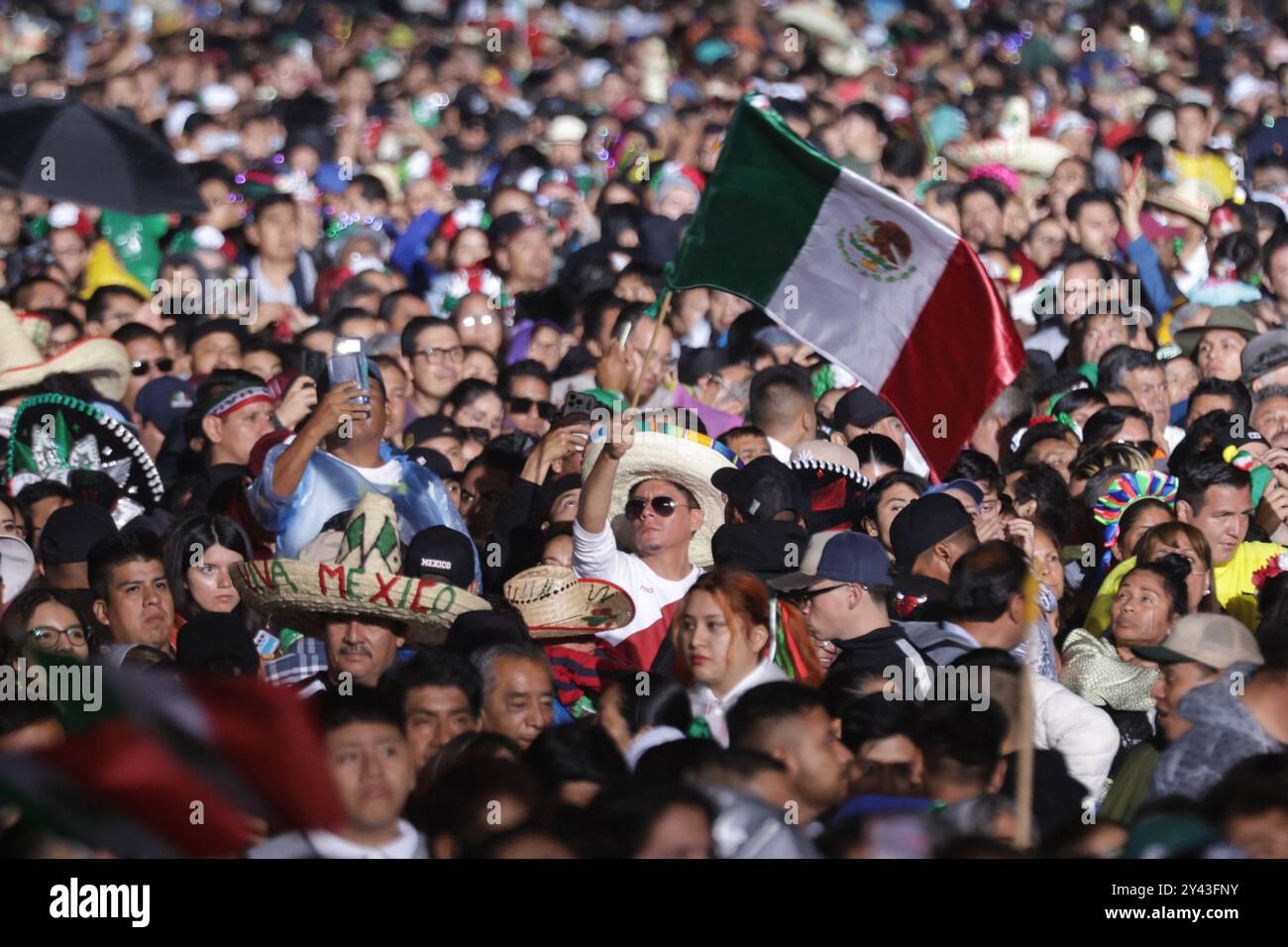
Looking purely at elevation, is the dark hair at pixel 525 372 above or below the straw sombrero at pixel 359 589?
above

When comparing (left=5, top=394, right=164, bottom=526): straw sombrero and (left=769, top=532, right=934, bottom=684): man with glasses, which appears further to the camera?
(left=5, top=394, right=164, bottom=526): straw sombrero

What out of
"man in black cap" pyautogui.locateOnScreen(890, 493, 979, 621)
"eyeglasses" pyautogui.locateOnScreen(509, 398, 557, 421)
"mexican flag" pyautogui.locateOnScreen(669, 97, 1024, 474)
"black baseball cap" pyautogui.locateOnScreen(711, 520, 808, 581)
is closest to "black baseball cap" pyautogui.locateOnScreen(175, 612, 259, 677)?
"black baseball cap" pyautogui.locateOnScreen(711, 520, 808, 581)

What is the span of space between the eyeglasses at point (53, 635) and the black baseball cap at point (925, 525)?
2814 millimetres

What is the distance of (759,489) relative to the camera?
25.4 feet

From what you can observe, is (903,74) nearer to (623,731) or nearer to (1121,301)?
(1121,301)

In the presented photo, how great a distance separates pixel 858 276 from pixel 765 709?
11.1 ft

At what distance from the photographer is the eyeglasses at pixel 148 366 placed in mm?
10781

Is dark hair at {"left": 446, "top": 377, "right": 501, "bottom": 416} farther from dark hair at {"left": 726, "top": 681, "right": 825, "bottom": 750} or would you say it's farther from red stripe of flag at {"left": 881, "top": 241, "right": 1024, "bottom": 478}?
dark hair at {"left": 726, "top": 681, "right": 825, "bottom": 750}

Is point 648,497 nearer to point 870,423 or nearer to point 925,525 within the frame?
point 925,525

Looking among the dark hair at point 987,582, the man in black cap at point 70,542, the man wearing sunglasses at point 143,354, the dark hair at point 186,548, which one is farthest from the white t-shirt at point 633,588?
the man wearing sunglasses at point 143,354

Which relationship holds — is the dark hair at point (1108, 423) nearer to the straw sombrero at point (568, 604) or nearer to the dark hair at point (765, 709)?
the straw sombrero at point (568, 604)

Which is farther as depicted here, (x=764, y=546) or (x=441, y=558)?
(x=764, y=546)

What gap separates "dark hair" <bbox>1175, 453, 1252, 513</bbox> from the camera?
818 centimetres

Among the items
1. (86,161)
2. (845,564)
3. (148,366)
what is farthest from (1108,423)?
(86,161)
